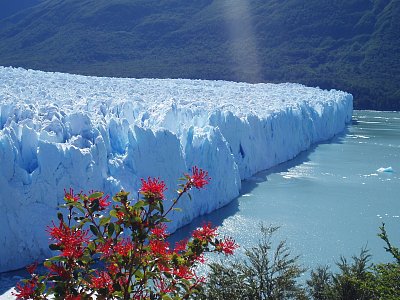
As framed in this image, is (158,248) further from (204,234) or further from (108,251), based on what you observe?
(204,234)

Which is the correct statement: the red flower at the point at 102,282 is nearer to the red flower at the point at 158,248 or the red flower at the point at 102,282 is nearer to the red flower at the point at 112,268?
the red flower at the point at 112,268

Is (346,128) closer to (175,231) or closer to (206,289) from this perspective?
(175,231)

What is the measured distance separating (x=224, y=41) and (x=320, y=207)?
38.3 meters

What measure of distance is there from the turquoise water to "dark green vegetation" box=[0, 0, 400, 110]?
21.8 meters

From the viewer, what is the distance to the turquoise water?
7500mm

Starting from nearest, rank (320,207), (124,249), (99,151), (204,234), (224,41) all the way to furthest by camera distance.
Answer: (124,249)
(204,234)
(99,151)
(320,207)
(224,41)

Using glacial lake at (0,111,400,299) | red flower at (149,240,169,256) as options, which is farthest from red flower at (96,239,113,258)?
glacial lake at (0,111,400,299)

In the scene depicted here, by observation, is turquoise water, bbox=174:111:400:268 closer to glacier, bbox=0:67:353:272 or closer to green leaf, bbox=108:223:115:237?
glacier, bbox=0:67:353:272

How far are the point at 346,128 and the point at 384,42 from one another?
909 inches

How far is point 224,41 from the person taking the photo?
4631cm

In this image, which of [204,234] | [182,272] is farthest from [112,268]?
[204,234]

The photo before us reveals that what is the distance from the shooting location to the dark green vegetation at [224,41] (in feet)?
124

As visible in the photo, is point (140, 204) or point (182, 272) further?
point (182, 272)

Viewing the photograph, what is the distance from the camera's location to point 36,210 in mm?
5879
